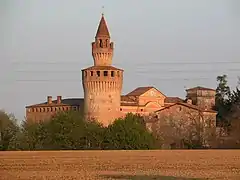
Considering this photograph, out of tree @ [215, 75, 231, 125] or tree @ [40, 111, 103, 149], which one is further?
tree @ [215, 75, 231, 125]

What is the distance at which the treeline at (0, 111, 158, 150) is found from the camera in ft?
200

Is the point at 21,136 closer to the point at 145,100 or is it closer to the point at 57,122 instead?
the point at 57,122

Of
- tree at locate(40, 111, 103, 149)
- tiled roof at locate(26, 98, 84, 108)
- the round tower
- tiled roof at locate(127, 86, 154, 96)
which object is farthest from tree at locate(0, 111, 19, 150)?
tiled roof at locate(127, 86, 154, 96)

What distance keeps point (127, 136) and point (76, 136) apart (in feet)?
18.7

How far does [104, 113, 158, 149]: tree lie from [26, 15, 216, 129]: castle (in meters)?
19.4

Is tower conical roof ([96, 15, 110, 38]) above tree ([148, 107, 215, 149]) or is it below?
above

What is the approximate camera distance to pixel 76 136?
207 feet

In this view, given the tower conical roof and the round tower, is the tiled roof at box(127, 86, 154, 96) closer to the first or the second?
the round tower

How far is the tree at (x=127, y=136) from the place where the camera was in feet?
198

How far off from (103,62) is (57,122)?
27324 mm

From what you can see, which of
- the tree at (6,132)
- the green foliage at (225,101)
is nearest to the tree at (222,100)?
the green foliage at (225,101)

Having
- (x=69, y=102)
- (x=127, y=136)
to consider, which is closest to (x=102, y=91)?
(x=69, y=102)

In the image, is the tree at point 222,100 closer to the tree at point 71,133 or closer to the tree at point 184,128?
the tree at point 184,128

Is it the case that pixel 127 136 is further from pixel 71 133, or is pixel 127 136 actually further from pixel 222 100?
pixel 222 100
